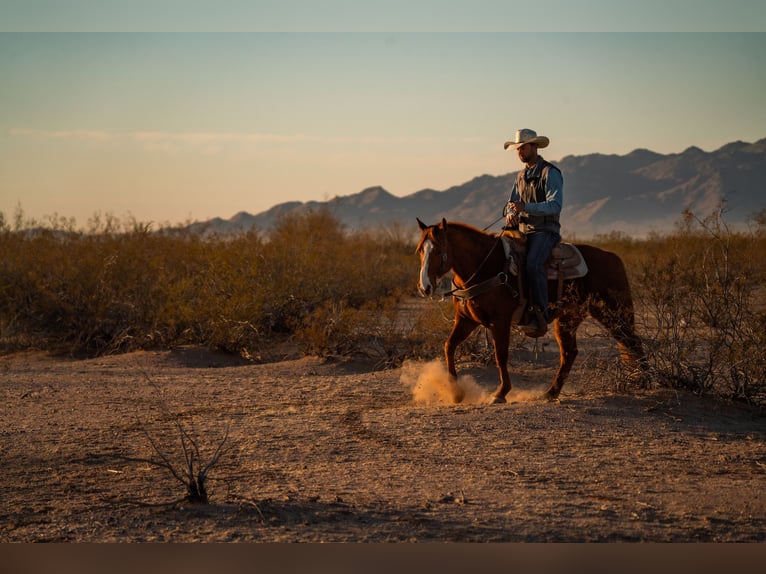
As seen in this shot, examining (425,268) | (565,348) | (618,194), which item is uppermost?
(618,194)

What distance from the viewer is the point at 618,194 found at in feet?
536

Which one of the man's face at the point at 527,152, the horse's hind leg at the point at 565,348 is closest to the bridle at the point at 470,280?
the horse's hind leg at the point at 565,348

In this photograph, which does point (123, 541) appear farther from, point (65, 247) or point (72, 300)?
point (65, 247)

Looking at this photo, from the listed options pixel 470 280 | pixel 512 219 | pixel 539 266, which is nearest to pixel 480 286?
pixel 470 280

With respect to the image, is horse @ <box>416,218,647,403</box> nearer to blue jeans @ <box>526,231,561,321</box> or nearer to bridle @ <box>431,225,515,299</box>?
bridle @ <box>431,225,515,299</box>

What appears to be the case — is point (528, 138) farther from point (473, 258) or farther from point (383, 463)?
point (383, 463)

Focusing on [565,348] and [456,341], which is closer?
[456,341]

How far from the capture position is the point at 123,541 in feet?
19.5

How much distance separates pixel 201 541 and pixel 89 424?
4.56 meters

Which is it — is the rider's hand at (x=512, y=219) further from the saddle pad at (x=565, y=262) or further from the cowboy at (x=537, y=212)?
the saddle pad at (x=565, y=262)

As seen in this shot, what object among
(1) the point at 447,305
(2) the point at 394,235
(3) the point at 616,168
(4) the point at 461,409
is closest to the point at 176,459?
(4) the point at 461,409

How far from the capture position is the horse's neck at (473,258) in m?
10.3

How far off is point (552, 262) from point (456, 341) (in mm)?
1435

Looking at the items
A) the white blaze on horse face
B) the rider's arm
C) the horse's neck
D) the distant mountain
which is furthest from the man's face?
the distant mountain
